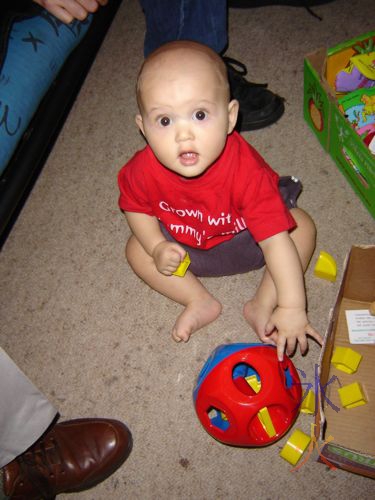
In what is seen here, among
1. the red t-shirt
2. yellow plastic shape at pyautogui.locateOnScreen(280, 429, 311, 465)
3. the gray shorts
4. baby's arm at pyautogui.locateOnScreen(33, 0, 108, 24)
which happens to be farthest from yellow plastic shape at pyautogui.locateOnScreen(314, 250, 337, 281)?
baby's arm at pyautogui.locateOnScreen(33, 0, 108, 24)

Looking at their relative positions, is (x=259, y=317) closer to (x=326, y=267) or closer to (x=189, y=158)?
(x=326, y=267)

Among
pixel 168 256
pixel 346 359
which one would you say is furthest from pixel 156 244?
pixel 346 359

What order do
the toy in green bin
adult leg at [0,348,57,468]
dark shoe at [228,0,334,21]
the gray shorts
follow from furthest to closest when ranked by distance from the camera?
dark shoe at [228,0,334,21] → the toy in green bin → the gray shorts → adult leg at [0,348,57,468]

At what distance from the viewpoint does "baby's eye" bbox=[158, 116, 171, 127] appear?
2.50ft

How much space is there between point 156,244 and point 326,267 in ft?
1.33

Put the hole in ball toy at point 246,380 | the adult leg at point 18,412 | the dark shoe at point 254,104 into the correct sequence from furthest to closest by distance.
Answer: the dark shoe at point 254,104, the hole in ball toy at point 246,380, the adult leg at point 18,412

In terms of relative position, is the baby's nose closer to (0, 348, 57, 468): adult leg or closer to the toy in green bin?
(0, 348, 57, 468): adult leg

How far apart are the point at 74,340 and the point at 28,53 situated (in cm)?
66

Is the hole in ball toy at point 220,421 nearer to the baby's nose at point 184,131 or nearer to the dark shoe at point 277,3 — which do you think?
the baby's nose at point 184,131

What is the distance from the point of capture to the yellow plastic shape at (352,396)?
979 mm

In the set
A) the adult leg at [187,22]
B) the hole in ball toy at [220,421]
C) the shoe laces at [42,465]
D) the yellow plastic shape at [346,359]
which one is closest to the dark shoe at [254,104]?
the adult leg at [187,22]

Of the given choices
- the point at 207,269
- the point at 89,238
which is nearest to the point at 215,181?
the point at 207,269

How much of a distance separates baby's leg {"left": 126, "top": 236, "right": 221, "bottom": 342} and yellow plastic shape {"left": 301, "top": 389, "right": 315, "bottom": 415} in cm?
27

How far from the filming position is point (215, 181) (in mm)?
879
